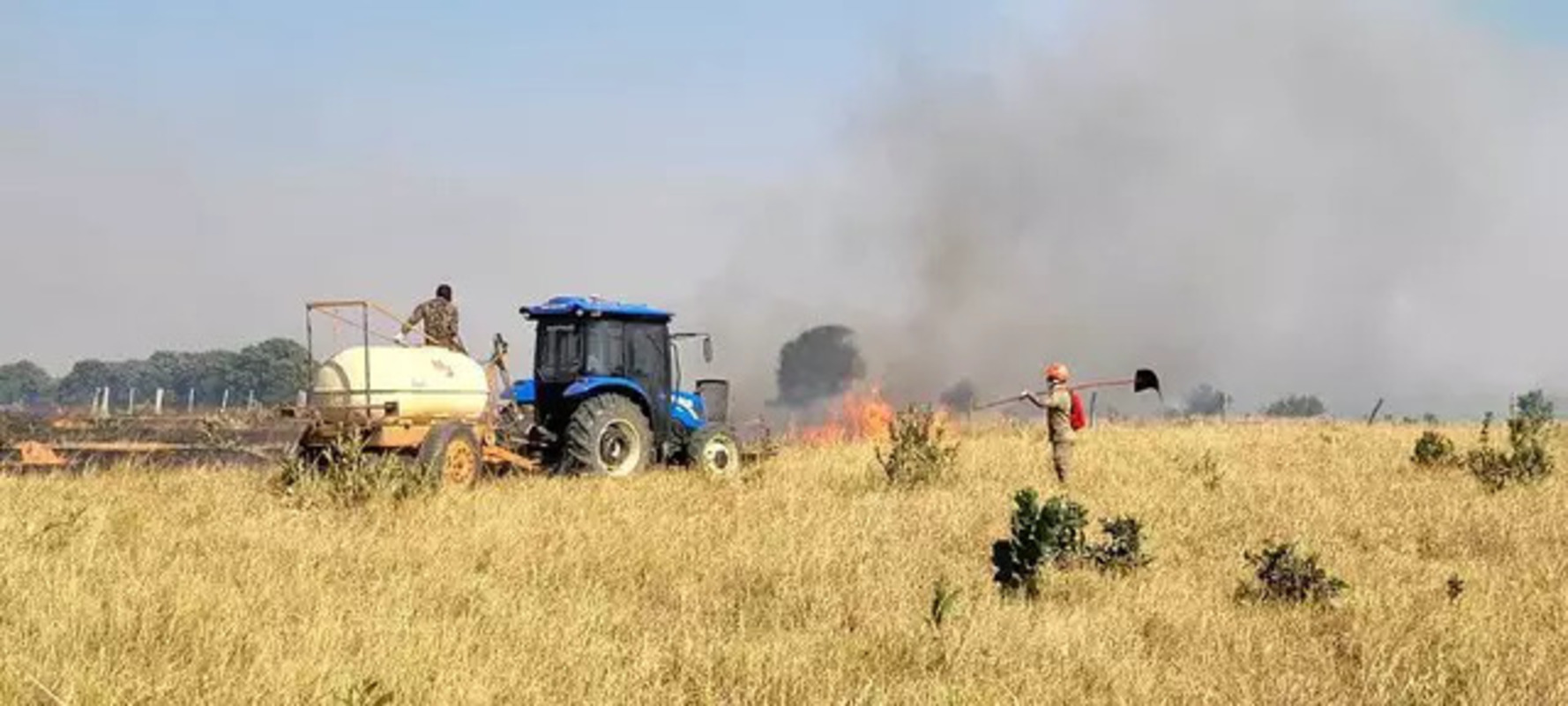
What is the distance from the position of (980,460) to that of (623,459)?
15.5ft

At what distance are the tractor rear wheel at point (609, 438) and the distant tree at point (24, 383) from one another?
166 m

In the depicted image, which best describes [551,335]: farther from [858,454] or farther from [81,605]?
[81,605]

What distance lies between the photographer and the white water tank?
467 inches

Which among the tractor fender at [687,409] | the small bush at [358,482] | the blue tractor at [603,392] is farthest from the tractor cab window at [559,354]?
the small bush at [358,482]

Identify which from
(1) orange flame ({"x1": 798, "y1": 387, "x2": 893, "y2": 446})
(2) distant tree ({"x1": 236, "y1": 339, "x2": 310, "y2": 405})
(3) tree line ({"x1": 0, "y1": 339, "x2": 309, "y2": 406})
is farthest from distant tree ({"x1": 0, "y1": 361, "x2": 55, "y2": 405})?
(1) orange flame ({"x1": 798, "y1": 387, "x2": 893, "y2": 446})

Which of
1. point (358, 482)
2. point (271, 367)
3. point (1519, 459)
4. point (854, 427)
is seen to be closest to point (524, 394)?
point (358, 482)

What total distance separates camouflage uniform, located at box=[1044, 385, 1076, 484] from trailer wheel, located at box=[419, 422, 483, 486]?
6132mm

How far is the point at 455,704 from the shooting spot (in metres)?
3.88

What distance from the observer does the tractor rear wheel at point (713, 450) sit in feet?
47.0

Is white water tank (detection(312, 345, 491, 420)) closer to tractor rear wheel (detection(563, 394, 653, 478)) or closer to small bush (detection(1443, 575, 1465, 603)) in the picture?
tractor rear wheel (detection(563, 394, 653, 478))

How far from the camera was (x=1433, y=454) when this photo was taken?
14523 millimetres

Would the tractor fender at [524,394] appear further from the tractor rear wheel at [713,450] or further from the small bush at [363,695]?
the small bush at [363,695]

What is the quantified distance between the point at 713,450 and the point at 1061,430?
14.5ft

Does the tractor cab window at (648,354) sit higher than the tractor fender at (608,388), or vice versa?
the tractor cab window at (648,354)
